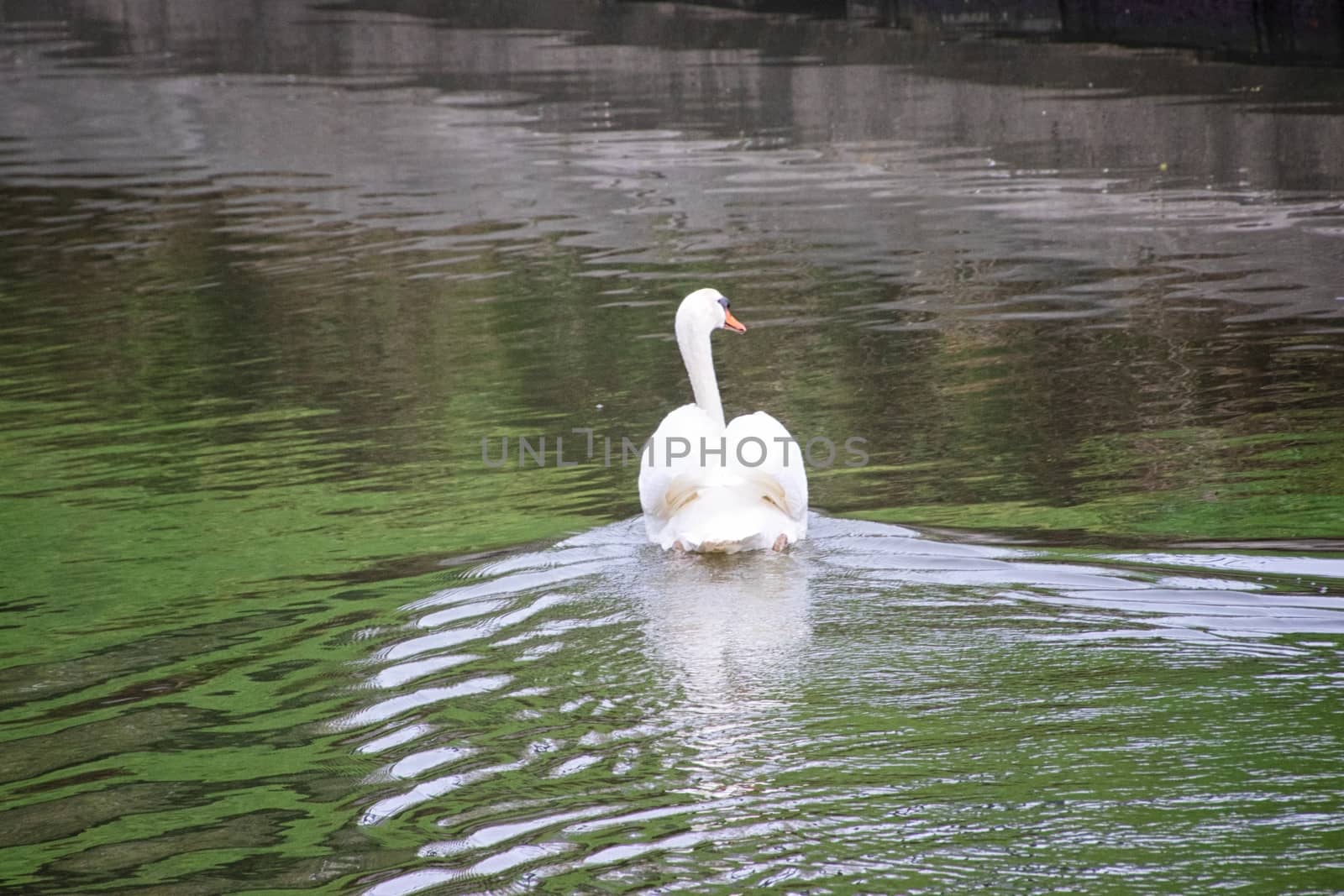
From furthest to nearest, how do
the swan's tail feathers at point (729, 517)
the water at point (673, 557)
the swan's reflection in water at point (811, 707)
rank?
the swan's tail feathers at point (729, 517) < the water at point (673, 557) < the swan's reflection in water at point (811, 707)

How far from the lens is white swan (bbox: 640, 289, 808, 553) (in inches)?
320

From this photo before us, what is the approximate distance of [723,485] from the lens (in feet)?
27.0

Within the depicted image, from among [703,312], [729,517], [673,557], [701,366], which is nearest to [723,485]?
[729,517]

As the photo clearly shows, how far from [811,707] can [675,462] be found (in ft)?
7.31

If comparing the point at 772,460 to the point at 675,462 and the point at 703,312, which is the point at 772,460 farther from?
the point at 703,312

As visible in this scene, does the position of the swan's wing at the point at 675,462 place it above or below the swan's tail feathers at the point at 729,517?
above

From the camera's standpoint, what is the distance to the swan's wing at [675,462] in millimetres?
8211

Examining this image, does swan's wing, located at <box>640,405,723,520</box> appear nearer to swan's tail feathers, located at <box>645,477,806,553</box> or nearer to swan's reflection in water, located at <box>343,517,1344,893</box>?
swan's tail feathers, located at <box>645,477,806,553</box>

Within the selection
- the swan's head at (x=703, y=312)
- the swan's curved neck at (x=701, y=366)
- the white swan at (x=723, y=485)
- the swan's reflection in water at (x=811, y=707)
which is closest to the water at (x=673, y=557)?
the swan's reflection in water at (x=811, y=707)

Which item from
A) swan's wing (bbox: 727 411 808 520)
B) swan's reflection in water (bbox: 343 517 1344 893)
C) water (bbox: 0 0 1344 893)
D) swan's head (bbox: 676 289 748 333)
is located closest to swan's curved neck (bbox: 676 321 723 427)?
swan's head (bbox: 676 289 748 333)

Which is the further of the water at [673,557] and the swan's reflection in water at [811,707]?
the water at [673,557]

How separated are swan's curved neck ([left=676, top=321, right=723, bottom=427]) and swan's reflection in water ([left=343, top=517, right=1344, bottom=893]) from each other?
1.17 m

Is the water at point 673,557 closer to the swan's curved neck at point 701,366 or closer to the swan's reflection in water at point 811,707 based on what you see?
the swan's reflection in water at point 811,707

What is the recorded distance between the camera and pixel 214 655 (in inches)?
285
